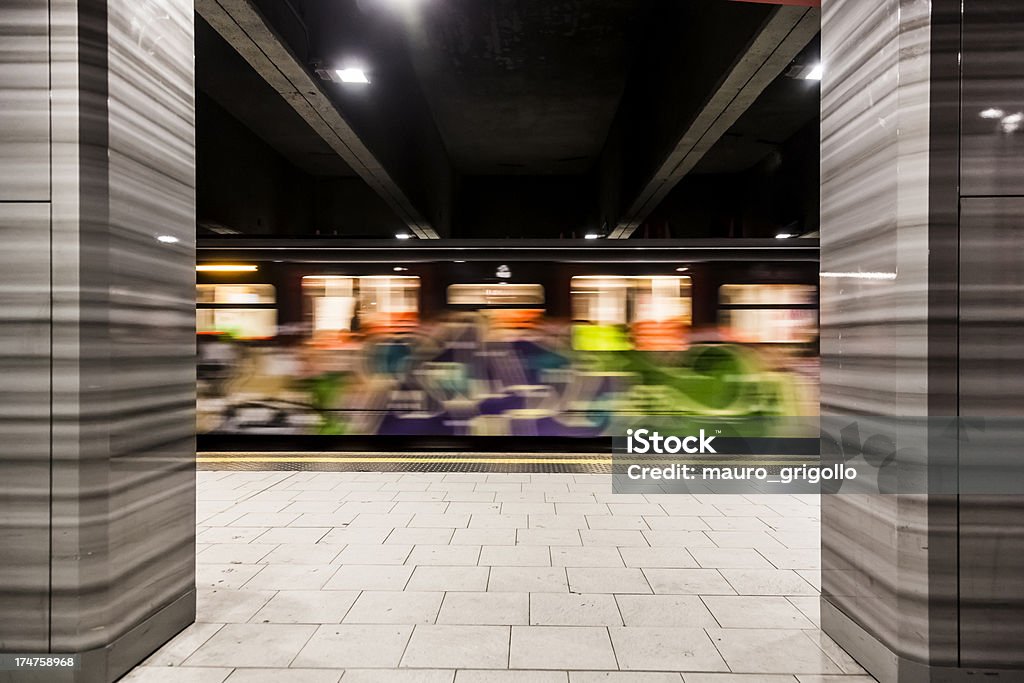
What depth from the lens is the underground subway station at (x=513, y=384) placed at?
212 centimetres

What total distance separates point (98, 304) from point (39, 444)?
1.99 ft

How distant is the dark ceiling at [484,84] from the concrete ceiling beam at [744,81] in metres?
0.21

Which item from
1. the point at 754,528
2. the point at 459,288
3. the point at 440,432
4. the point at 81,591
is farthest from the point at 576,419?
the point at 81,591

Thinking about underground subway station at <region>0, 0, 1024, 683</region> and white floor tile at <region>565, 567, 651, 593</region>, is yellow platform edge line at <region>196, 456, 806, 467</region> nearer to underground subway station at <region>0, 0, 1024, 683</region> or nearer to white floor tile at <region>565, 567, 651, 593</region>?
underground subway station at <region>0, 0, 1024, 683</region>

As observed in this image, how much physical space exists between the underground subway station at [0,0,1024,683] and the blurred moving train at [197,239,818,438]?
4cm

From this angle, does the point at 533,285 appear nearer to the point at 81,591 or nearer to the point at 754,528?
the point at 754,528

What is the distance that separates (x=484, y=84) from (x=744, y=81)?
3.99 metres

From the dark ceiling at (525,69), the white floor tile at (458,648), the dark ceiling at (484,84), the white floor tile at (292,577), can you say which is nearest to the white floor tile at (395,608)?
the white floor tile at (458,648)

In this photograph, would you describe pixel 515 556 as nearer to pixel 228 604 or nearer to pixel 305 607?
pixel 305 607

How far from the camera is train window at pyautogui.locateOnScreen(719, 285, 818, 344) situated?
20.4 feet

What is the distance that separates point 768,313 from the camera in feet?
20.5

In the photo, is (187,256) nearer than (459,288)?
Yes

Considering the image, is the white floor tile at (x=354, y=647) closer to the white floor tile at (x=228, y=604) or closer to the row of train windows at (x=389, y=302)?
the white floor tile at (x=228, y=604)

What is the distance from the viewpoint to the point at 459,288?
6.42 meters
